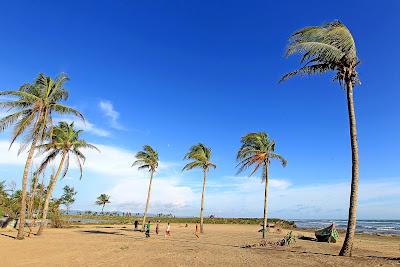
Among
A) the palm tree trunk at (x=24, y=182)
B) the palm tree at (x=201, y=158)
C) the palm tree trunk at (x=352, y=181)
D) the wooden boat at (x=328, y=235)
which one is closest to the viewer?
the palm tree trunk at (x=352, y=181)

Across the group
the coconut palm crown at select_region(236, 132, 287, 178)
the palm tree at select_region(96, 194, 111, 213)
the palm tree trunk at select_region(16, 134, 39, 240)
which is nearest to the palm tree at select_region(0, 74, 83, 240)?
the palm tree trunk at select_region(16, 134, 39, 240)

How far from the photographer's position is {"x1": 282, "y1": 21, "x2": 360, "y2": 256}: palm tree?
17.0m

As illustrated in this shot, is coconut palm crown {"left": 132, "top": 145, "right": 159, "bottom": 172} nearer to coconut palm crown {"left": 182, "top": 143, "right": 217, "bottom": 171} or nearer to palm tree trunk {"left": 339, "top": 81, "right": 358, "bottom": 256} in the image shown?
coconut palm crown {"left": 182, "top": 143, "right": 217, "bottom": 171}

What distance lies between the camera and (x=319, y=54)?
1767 cm

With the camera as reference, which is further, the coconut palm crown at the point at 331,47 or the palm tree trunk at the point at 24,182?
the palm tree trunk at the point at 24,182

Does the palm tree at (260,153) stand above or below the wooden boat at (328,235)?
above

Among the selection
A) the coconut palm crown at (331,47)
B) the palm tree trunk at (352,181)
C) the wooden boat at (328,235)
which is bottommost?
the wooden boat at (328,235)

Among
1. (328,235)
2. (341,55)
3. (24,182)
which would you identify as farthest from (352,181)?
(24,182)

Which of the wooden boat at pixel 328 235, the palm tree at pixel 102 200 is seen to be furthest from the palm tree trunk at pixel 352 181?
the palm tree at pixel 102 200

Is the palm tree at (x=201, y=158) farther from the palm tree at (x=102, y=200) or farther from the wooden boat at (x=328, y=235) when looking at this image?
the palm tree at (x=102, y=200)

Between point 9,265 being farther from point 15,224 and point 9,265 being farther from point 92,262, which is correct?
point 15,224

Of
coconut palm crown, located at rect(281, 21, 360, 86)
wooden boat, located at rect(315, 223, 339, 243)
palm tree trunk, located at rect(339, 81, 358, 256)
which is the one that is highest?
coconut palm crown, located at rect(281, 21, 360, 86)

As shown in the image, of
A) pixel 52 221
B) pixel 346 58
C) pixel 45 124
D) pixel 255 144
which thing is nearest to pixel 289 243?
pixel 255 144

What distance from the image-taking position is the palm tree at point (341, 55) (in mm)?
16953
